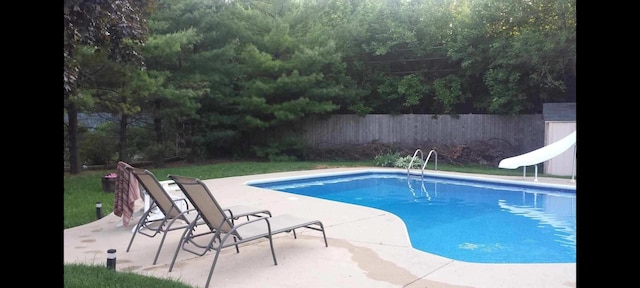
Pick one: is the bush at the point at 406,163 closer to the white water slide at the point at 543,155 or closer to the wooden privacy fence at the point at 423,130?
the wooden privacy fence at the point at 423,130

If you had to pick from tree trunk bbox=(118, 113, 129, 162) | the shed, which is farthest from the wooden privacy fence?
tree trunk bbox=(118, 113, 129, 162)

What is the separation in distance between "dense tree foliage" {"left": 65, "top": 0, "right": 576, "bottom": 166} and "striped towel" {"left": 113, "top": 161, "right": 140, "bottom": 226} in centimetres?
656

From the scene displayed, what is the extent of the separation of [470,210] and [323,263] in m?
5.45

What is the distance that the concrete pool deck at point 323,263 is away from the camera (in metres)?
4.35

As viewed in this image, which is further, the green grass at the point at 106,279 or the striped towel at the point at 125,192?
the striped towel at the point at 125,192

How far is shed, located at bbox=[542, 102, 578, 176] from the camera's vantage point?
42.8ft

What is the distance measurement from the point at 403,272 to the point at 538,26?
45.0 ft

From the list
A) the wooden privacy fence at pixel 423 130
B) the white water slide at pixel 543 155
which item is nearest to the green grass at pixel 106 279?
the white water slide at pixel 543 155

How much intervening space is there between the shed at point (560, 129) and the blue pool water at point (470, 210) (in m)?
2.19

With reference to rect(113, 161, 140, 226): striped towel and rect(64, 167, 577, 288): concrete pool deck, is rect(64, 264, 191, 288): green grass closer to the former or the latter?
rect(64, 167, 577, 288): concrete pool deck

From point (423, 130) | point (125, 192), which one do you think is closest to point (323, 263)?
point (125, 192)
